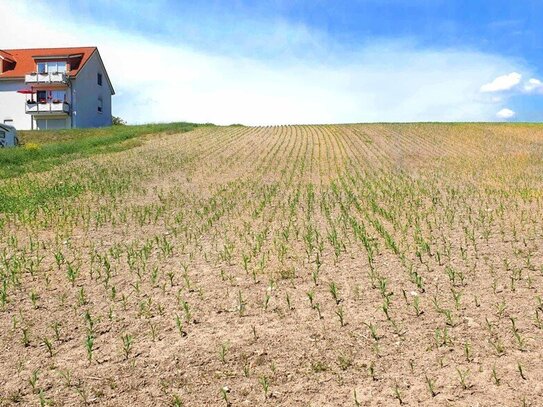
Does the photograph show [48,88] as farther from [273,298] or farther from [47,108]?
[273,298]

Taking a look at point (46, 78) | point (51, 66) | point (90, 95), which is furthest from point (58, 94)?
point (90, 95)

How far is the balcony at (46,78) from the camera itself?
52.2m

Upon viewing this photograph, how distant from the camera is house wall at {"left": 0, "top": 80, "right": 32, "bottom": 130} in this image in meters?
54.7

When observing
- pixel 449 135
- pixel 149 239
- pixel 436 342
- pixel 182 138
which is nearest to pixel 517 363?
pixel 436 342

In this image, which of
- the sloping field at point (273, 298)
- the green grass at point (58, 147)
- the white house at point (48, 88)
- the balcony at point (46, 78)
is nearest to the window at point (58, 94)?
the white house at point (48, 88)

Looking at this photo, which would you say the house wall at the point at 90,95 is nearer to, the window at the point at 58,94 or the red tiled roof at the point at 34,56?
the red tiled roof at the point at 34,56

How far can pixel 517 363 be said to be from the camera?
4.97 m

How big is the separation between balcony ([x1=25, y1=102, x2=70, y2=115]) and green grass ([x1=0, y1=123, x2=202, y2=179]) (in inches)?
229

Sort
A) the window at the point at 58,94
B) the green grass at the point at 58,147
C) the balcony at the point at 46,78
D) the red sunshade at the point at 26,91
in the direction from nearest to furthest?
the green grass at the point at 58,147
the balcony at the point at 46,78
the red sunshade at the point at 26,91
the window at the point at 58,94

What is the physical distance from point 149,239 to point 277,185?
811 cm

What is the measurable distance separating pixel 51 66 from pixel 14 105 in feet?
20.0

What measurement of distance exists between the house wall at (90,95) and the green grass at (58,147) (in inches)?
324

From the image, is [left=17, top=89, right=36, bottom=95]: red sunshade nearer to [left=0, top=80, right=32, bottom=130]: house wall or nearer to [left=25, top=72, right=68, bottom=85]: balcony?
[left=0, top=80, right=32, bottom=130]: house wall

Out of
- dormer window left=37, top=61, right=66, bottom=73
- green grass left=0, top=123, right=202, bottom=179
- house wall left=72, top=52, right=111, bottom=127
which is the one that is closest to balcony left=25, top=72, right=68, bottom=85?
dormer window left=37, top=61, right=66, bottom=73
